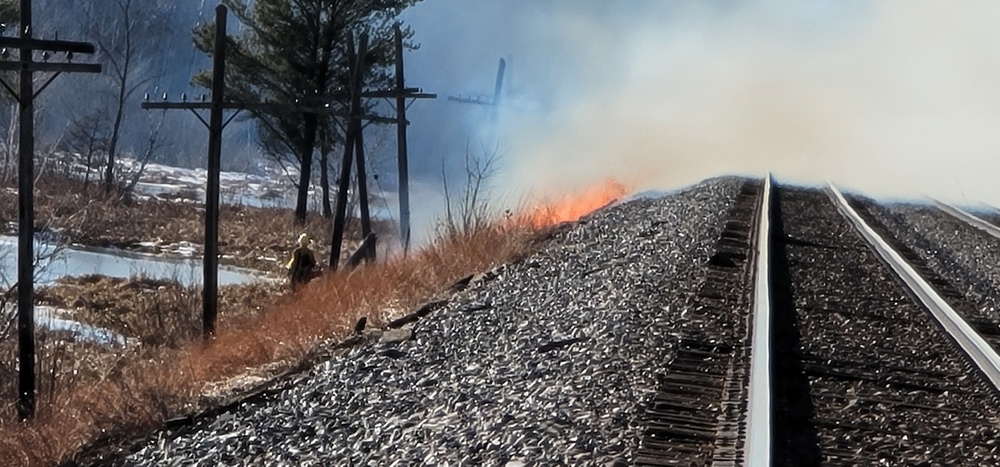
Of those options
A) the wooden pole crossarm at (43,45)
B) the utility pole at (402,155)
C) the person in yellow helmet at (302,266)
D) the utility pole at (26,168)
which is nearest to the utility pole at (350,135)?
the utility pole at (402,155)

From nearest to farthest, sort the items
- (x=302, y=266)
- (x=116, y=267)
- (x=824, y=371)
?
(x=824, y=371)
(x=302, y=266)
(x=116, y=267)

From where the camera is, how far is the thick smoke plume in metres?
41.5

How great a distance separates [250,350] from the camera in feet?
38.7

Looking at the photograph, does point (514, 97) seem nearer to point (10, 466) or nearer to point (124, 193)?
point (124, 193)

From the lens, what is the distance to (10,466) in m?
9.25

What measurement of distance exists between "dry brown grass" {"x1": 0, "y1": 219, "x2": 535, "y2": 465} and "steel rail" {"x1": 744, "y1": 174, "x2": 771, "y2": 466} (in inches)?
135

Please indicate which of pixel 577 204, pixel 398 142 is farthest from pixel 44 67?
pixel 398 142

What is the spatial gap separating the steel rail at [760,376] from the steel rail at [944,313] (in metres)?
1.42

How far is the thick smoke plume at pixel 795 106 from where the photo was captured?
1634 inches

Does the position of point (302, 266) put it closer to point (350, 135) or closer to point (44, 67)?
point (44, 67)

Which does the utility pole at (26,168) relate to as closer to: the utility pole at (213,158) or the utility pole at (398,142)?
the utility pole at (213,158)

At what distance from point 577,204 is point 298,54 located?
21085 millimetres

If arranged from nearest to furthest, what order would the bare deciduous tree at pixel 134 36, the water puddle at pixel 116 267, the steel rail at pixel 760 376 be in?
the steel rail at pixel 760 376 < the water puddle at pixel 116 267 < the bare deciduous tree at pixel 134 36

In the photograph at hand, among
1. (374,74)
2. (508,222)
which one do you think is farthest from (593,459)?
(374,74)
